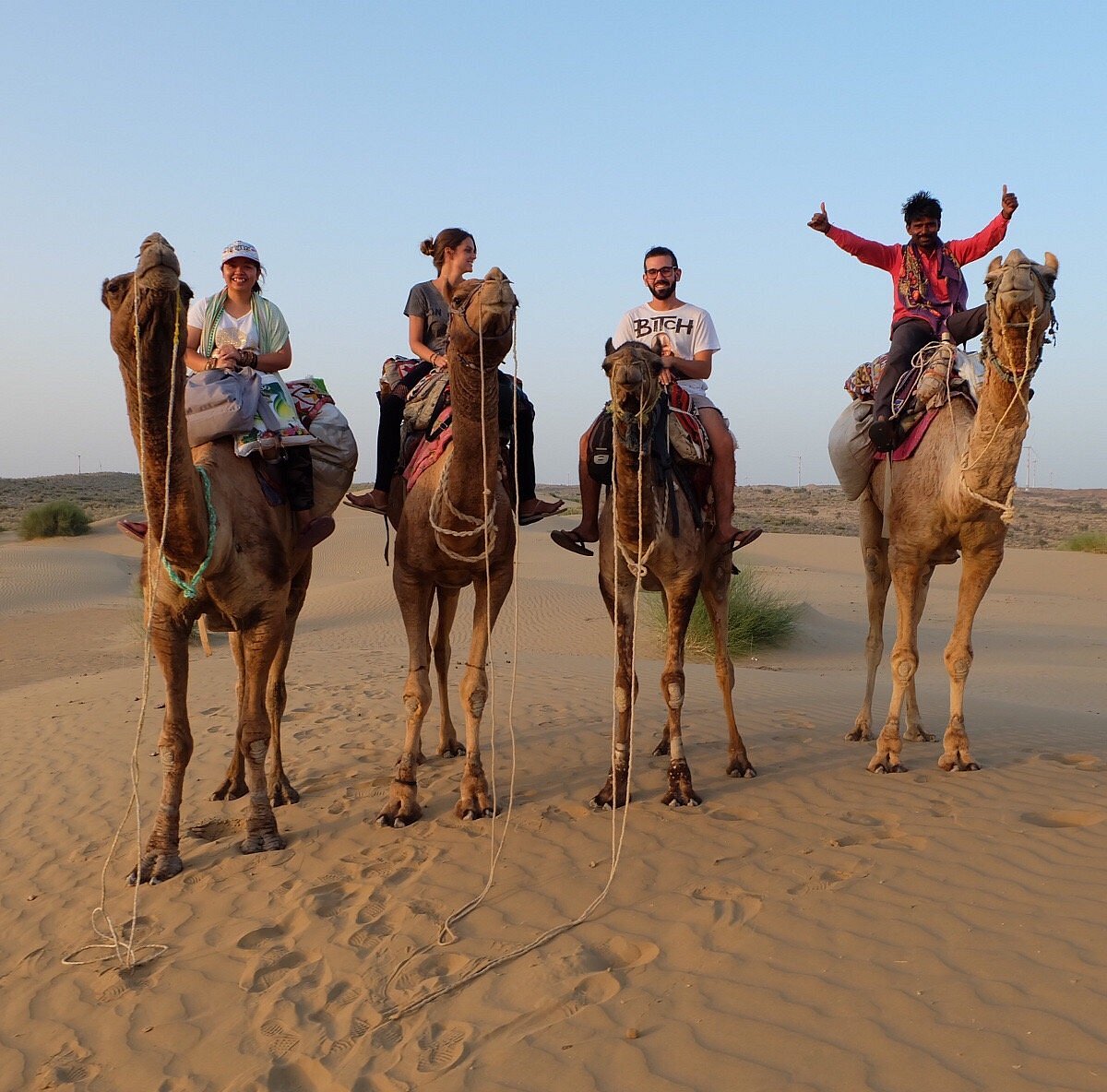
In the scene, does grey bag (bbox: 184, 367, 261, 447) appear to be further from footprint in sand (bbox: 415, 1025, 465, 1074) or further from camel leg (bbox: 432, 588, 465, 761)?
footprint in sand (bbox: 415, 1025, 465, 1074)

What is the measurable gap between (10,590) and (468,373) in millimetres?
21977

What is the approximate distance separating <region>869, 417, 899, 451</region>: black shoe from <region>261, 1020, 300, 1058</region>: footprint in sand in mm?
Answer: 5471

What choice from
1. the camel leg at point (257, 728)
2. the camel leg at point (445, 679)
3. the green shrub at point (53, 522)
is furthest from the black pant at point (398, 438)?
the green shrub at point (53, 522)

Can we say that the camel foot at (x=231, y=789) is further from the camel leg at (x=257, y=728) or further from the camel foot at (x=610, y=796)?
the camel foot at (x=610, y=796)

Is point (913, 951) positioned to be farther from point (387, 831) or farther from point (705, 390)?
point (705, 390)

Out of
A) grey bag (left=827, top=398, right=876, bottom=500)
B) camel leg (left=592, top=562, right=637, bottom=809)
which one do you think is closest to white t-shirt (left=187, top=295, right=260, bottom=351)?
camel leg (left=592, top=562, right=637, bottom=809)

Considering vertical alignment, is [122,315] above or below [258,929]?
above

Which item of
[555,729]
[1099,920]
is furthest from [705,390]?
[1099,920]

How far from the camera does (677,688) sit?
20.9ft

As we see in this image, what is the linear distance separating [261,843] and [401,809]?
32.4 inches

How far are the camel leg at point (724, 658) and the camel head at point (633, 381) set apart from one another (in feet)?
6.98

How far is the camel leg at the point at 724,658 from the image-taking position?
6981 mm

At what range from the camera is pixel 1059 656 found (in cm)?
1587

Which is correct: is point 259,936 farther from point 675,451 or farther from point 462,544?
point 675,451
